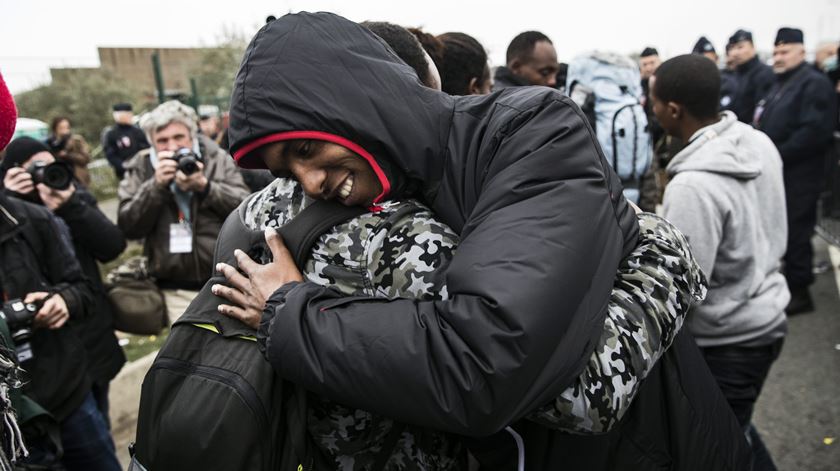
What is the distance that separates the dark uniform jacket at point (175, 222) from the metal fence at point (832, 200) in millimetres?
6136

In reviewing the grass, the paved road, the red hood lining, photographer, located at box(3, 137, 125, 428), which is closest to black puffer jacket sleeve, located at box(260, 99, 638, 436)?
the red hood lining

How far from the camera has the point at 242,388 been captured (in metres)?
1.08

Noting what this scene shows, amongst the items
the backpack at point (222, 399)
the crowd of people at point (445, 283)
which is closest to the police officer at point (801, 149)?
the crowd of people at point (445, 283)

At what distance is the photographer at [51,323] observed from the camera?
240 centimetres

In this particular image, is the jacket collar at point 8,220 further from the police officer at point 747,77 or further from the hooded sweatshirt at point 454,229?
the police officer at point 747,77

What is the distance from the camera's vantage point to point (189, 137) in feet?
12.5

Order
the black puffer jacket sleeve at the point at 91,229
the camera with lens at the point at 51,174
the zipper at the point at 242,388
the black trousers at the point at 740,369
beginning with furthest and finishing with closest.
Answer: the black puffer jacket sleeve at the point at 91,229
the camera with lens at the point at 51,174
the black trousers at the point at 740,369
the zipper at the point at 242,388

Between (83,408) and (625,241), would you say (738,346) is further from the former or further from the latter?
(83,408)

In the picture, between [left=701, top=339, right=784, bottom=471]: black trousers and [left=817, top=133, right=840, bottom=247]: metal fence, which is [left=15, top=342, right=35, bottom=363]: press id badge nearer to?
[left=701, top=339, right=784, bottom=471]: black trousers

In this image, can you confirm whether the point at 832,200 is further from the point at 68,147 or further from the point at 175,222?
the point at 68,147

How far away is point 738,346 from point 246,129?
7.00 feet

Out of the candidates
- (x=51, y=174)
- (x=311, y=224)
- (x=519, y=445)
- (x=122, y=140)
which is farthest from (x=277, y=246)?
(x=122, y=140)

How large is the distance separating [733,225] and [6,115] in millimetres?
2326

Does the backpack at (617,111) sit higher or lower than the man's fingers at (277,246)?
lower
